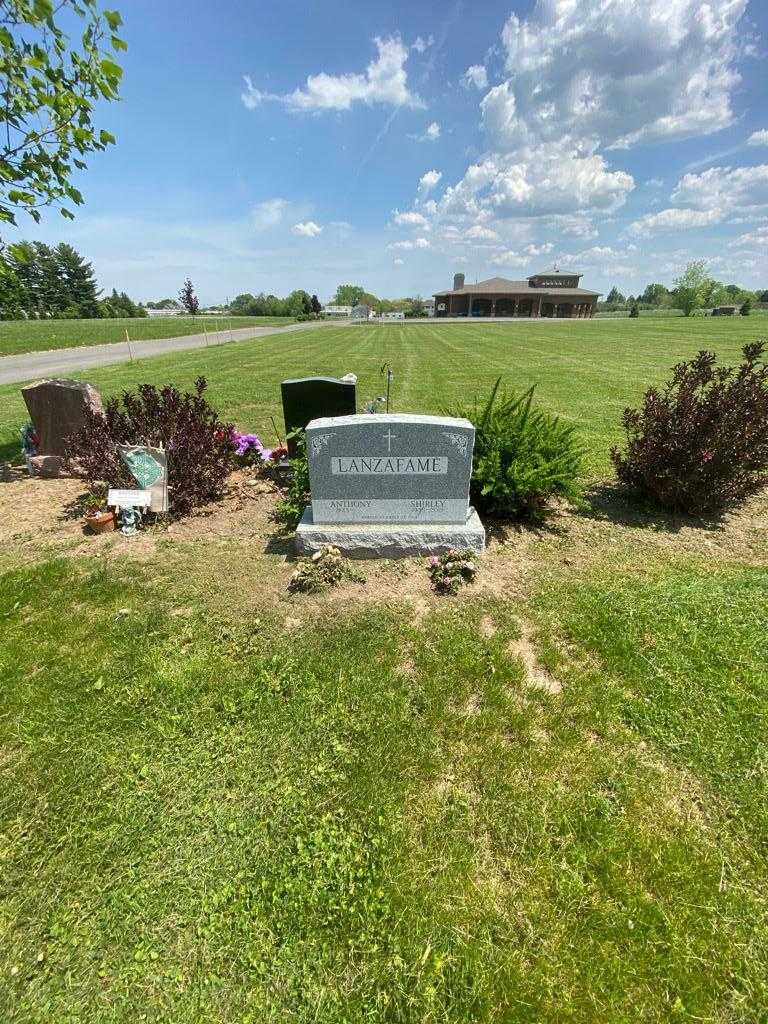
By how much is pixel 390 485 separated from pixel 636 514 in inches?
112

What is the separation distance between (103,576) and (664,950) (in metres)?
4.12

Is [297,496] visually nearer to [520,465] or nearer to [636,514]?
[520,465]

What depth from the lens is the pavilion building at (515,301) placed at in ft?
253

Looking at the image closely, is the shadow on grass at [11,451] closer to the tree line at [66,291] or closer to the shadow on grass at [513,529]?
the shadow on grass at [513,529]

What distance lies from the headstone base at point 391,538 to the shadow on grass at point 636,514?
1582mm

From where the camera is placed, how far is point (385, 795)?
2.16 meters

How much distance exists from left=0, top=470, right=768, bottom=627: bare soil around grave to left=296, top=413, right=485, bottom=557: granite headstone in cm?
26

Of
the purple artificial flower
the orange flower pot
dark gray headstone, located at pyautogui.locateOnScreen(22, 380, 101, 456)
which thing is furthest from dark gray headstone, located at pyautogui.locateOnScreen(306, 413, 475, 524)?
dark gray headstone, located at pyautogui.locateOnScreen(22, 380, 101, 456)

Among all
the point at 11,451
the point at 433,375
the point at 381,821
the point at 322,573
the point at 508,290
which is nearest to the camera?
the point at 381,821

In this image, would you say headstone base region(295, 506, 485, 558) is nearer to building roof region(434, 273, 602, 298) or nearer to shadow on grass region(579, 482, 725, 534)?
shadow on grass region(579, 482, 725, 534)

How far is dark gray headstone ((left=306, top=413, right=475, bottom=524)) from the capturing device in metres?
3.83

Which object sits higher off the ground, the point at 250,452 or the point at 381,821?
the point at 250,452

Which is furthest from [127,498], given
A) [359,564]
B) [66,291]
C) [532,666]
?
[66,291]

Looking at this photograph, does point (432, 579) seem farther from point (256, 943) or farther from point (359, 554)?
point (256, 943)
